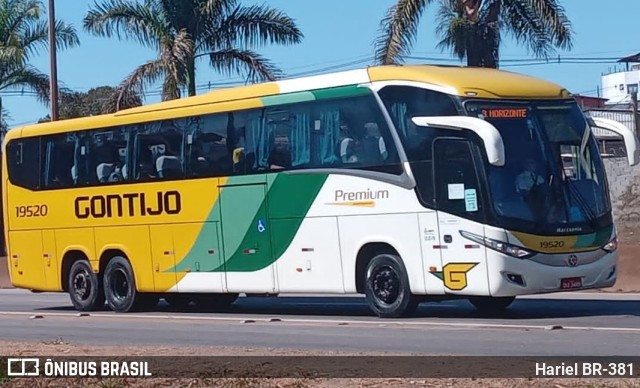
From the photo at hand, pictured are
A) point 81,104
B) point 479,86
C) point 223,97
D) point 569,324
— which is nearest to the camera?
point 569,324

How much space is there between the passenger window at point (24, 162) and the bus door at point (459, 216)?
9420mm

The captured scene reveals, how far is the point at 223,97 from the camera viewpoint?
2081 centimetres

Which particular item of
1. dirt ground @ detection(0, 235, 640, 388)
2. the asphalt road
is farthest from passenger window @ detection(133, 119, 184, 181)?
dirt ground @ detection(0, 235, 640, 388)

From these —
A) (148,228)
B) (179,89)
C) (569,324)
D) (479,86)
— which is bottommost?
(569,324)

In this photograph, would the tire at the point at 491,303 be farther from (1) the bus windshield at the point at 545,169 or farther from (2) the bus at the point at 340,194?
(1) the bus windshield at the point at 545,169

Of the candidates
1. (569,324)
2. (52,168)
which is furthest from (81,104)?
(569,324)

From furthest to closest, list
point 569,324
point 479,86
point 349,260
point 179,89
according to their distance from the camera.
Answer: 1. point 179,89
2. point 349,260
3. point 479,86
4. point 569,324

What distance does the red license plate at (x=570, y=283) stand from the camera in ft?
56.2

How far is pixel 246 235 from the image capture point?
2027 cm

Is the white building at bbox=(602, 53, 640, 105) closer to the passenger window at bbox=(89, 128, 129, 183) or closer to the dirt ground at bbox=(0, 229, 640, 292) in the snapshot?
the dirt ground at bbox=(0, 229, 640, 292)

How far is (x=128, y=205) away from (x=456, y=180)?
23.1ft

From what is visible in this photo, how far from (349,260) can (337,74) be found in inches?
112

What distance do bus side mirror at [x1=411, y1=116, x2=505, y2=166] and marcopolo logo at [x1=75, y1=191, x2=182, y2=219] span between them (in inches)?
223

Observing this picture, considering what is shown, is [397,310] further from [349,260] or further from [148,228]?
[148,228]
